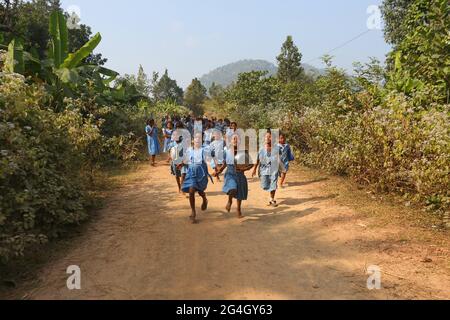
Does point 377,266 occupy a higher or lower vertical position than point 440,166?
lower

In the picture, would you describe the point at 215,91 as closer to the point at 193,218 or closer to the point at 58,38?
the point at 58,38

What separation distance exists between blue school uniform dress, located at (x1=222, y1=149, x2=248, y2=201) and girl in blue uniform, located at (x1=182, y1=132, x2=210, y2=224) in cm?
46

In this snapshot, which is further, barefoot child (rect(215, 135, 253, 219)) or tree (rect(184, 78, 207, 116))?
tree (rect(184, 78, 207, 116))

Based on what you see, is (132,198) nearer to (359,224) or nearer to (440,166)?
(359,224)

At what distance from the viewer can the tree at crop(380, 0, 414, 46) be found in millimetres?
20739

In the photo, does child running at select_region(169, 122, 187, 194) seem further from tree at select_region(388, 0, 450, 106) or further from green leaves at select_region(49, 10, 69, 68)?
tree at select_region(388, 0, 450, 106)

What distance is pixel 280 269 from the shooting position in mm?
5160

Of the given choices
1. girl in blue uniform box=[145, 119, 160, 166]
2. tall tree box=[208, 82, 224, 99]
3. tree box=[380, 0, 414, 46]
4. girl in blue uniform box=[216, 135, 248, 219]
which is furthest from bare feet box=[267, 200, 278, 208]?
tall tree box=[208, 82, 224, 99]

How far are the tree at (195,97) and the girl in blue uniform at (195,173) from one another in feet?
155

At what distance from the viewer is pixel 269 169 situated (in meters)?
8.45

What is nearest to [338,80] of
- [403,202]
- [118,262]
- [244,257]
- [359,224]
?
[403,202]

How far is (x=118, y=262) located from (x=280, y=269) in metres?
2.29

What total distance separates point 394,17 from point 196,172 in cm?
1898

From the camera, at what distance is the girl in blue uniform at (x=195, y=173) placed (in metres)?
7.16
